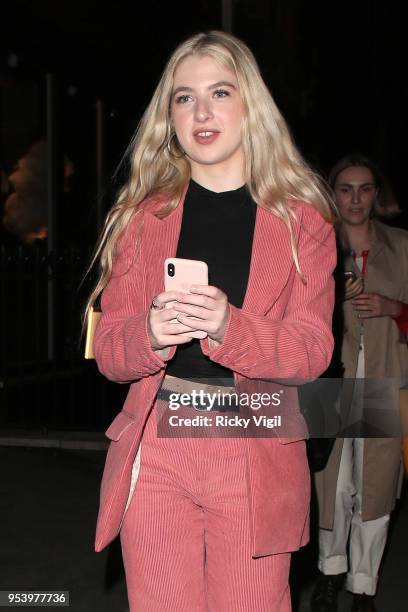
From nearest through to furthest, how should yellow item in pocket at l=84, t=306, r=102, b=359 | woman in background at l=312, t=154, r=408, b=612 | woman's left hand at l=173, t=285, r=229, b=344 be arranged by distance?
woman's left hand at l=173, t=285, r=229, b=344
yellow item in pocket at l=84, t=306, r=102, b=359
woman in background at l=312, t=154, r=408, b=612

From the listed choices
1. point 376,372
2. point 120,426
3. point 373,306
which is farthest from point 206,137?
point 376,372

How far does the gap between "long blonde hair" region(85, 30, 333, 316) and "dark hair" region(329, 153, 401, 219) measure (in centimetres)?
212

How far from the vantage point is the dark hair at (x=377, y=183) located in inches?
186

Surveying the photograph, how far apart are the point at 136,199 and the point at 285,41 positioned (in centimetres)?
2114

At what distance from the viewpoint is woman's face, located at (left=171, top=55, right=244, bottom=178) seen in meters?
2.51

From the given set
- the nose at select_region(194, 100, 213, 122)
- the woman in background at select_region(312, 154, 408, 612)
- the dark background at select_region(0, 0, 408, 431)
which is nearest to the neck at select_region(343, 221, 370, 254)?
the woman in background at select_region(312, 154, 408, 612)

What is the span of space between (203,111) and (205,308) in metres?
0.64

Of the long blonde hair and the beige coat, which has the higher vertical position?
the long blonde hair

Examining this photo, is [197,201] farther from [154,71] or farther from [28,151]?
[154,71]

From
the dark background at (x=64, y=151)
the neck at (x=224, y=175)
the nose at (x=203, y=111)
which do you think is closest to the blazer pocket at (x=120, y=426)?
the neck at (x=224, y=175)

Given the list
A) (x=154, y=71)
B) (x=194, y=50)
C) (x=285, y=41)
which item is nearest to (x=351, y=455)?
(x=194, y=50)

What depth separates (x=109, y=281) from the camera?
2535mm

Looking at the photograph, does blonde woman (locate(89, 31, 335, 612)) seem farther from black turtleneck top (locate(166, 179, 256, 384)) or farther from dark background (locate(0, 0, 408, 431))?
dark background (locate(0, 0, 408, 431))

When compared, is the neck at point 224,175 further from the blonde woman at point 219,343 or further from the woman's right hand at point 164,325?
the woman's right hand at point 164,325
